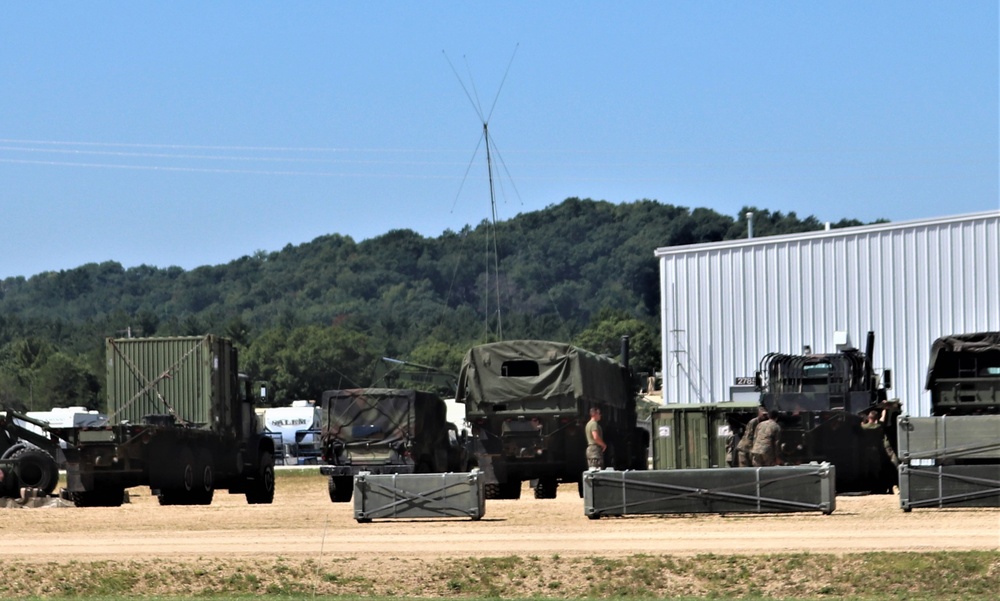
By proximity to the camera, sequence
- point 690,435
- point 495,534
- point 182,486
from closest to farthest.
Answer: point 495,534, point 182,486, point 690,435

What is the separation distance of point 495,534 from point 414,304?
150781 mm

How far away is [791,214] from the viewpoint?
148m

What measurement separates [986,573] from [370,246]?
172542mm

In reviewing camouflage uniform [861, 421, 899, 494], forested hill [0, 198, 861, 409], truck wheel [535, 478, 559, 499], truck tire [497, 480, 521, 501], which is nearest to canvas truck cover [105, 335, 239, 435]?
truck tire [497, 480, 521, 501]

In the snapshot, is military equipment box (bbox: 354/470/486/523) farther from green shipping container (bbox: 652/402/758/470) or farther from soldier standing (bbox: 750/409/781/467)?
green shipping container (bbox: 652/402/758/470)

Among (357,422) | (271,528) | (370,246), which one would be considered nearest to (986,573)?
(271,528)

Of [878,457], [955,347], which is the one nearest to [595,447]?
[878,457]

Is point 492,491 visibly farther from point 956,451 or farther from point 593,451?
point 956,451

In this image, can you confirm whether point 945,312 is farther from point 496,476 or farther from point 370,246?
point 370,246

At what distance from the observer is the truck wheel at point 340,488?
30.3 m

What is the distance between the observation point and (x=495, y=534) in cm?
2014

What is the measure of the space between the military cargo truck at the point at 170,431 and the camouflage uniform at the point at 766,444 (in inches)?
398

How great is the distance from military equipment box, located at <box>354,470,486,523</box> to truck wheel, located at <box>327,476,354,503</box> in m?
7.80

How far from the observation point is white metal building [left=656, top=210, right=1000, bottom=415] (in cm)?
3812
